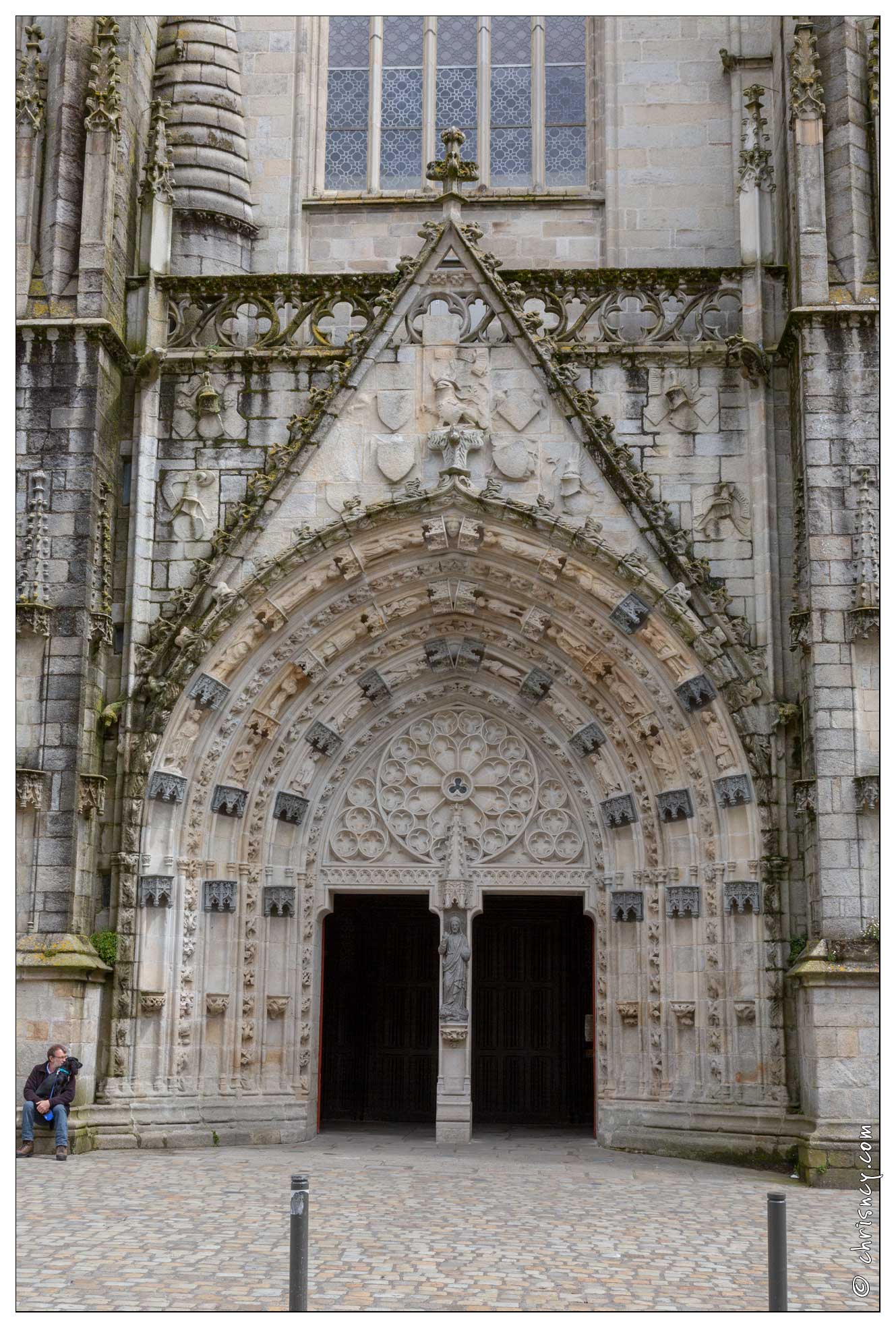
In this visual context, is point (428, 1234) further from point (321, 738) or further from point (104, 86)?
point (104, 86)

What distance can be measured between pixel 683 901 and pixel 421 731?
3.13 metres

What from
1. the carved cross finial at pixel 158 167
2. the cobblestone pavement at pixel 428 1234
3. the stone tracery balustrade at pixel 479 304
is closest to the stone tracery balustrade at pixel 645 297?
the stone tracery balustrade at pixel 479 304

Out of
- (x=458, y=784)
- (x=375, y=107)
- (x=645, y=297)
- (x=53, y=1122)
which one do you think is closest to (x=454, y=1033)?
(x=458, y=784)

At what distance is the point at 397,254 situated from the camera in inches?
685

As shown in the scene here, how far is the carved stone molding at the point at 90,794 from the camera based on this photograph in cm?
1370

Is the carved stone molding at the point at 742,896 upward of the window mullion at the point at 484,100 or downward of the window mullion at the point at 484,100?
downward

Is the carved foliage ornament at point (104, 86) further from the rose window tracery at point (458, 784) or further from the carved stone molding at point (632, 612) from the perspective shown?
the carved stone molding at point (632, 612)

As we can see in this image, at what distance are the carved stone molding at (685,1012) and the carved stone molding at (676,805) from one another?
163 centimetres

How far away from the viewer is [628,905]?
14.5 metres

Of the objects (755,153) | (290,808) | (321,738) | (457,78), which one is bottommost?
(290,808)

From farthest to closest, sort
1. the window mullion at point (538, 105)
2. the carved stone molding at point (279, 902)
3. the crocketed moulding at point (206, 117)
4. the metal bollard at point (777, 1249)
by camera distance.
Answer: the window mullion at point (538, 105), the crocketed moulding at point (206, 117), the carved stone molding at point (279, 902), the metal bollard at point (777, 1249)

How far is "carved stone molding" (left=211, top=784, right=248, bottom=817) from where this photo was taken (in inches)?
570

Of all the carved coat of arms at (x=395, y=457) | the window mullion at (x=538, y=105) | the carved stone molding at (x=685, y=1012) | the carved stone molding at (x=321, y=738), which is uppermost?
the window mullion at (x=538, y=105)
